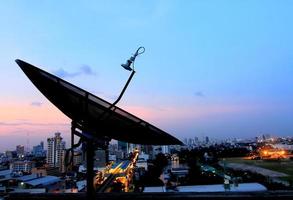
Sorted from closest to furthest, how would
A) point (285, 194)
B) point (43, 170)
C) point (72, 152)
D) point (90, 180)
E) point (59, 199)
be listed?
point (90, 180) → point (72, 152) → point (285, 194) → point (59, 199) → point (43, 170)

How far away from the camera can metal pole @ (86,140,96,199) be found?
305 centimetres

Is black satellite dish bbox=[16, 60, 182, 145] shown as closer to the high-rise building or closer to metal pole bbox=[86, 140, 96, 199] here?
metal pole bbox=[86, 140, 96, 199]

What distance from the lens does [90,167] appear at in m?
3.05

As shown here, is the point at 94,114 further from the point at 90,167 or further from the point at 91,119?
the point at 90,167

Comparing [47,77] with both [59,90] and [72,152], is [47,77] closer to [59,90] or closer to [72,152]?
[59,90]

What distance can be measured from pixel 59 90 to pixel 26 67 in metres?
0.35

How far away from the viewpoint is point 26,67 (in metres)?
A: 3.23

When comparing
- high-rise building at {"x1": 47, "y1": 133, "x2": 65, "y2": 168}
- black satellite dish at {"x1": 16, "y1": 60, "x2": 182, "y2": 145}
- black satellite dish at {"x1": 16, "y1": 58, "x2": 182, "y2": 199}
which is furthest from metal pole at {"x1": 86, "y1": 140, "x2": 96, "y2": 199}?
high-rise building at {"x1": 47, "y1": 133, "x2": 65, "y2": 168}

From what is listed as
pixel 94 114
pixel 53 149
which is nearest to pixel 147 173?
pixel 94 114

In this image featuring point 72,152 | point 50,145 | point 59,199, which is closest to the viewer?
point 72,152

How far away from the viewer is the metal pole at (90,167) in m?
3.05

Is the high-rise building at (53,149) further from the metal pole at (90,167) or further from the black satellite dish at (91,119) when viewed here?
the metal pole at (90,167)

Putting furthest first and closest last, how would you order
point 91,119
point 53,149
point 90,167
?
1. point 53,149
2. point 91,119
3. point 90,167

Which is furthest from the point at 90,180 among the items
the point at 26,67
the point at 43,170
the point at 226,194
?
the point at 43,170
